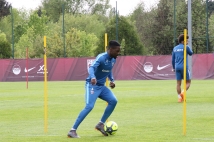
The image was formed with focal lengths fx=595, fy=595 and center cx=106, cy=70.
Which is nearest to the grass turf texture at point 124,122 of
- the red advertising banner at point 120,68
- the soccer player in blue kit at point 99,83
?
the soccer player in blue kit at point 99,83

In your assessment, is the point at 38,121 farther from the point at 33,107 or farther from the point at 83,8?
the point at 83,8

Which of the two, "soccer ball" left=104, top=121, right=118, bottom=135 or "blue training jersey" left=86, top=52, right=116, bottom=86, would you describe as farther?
"soccer ball" left=104, top=121, right=118, bottom=135

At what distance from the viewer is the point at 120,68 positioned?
45.8 metres

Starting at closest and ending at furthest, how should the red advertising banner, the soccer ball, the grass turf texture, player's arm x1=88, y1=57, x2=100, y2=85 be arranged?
player's arm x1=88, y1=57, x2=100, y2=85 < the grass turf texture < the soccer ball < the red advertising banner

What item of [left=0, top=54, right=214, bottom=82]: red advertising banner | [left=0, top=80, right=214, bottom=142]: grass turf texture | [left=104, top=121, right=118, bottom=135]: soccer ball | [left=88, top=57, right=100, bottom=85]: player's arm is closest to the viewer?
[left=88, top=57, right=100, bottom=85]: player's arm

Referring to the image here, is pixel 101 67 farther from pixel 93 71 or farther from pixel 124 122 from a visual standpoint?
pixel 124 122

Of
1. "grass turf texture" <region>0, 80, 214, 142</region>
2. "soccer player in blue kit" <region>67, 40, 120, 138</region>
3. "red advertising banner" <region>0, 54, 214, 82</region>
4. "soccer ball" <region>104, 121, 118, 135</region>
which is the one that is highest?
"soccer player in blue kit" <region>67, 40, 120, 138</region>

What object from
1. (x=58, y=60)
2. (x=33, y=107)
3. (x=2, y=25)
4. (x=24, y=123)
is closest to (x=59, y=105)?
(x=33, y=107)

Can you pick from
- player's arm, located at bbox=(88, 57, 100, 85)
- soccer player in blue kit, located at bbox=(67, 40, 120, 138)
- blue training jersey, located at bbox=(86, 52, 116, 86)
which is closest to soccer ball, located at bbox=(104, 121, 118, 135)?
soccer player in blue kit, located at bbox=(67, 40, 120, 138)

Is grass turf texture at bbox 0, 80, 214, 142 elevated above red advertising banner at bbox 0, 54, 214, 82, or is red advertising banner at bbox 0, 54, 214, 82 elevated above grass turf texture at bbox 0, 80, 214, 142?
grass turf texture at bbox 0, 80, 214, 142

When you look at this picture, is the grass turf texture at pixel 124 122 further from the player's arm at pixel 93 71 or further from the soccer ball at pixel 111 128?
the player's arm at pixel 93 71

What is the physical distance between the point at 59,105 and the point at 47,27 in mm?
70306

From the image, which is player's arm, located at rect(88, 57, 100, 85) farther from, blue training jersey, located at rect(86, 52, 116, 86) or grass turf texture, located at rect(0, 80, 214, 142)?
grass turf texture, located at rect(0, 80, 214, 142)

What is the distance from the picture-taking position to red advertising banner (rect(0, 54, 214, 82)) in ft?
139
